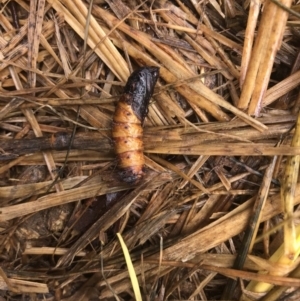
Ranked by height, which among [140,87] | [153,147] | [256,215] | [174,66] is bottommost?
[256,215]

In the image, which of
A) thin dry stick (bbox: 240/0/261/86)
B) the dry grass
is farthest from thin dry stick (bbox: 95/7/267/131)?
thin dry stick (bbox: 240/0/261/86)

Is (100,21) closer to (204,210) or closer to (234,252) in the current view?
(204,210)

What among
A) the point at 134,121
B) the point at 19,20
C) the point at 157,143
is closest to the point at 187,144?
the point at 157,143

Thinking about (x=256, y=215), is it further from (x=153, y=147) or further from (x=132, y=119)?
(x=132, y=119)

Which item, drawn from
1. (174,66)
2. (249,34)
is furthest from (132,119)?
(249,34)

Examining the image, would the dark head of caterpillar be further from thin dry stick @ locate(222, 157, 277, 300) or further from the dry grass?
thin dry stick @ locate(222, 157, 277, 300)

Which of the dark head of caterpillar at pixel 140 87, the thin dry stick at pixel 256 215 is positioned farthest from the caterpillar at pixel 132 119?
the thin dry stick at pixel 256 215

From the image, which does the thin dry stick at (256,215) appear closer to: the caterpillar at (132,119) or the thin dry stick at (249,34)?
the thin dry stick at (249,34)
